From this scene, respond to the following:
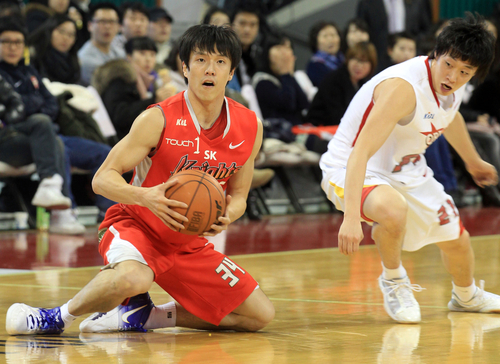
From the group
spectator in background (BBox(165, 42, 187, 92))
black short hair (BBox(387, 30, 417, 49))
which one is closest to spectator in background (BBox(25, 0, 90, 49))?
spectator in background (BBox(165, 42, 187, 92))

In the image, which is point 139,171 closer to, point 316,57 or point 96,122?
point 96,122

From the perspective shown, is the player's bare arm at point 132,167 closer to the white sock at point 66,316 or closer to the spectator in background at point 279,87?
the white sock at point 66,316

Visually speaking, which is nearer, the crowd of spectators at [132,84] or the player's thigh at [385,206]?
the player's thigh at [385,206]

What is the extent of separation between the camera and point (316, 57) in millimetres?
9727

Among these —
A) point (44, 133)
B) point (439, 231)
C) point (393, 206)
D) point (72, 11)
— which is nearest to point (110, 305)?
point (393, 206)

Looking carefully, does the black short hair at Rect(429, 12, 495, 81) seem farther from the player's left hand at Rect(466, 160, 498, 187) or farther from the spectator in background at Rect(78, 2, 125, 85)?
the spectator in background at Rect(78, 2, 125, 85)

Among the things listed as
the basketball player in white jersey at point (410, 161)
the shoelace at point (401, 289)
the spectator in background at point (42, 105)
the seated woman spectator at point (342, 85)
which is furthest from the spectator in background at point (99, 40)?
the shoelace at point (401, 289)

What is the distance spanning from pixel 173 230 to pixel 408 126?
1.27 metres

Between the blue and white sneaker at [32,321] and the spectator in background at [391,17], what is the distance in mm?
8013

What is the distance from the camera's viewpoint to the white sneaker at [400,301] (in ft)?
10.7

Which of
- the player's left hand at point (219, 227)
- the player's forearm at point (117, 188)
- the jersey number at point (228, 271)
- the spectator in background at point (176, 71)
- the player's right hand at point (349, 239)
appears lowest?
the jersey number at point (228, 271)

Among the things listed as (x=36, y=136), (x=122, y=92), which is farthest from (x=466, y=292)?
(x=122, y=92)

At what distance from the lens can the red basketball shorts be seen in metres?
3.12

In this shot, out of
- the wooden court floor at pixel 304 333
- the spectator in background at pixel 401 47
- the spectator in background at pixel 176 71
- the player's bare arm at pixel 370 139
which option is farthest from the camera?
the spectator in background at pixel 401 47
